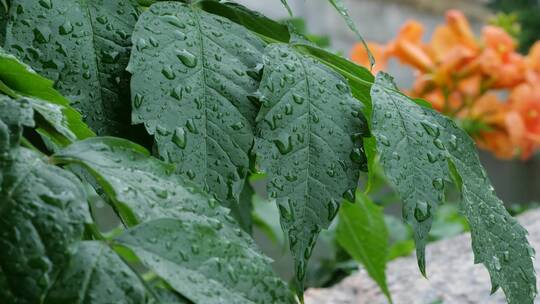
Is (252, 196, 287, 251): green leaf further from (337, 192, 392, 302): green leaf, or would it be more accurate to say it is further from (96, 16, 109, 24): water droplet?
(96, 16, 109, 24): water droplet

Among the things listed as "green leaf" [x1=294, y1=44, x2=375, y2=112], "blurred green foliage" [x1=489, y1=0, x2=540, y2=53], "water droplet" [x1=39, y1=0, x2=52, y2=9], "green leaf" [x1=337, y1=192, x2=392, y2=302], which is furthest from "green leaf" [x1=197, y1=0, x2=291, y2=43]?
"blurred green foliage" [x1=489, y1=0, x2=540, y2=53]

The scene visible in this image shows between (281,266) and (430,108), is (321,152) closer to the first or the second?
(430,108)

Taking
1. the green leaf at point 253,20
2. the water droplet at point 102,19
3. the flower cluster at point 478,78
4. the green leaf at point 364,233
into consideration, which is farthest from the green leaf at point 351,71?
the flower cluster at point 478,78

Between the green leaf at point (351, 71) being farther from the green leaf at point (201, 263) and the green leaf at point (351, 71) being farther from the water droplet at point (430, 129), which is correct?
the green leaf at point (201, 263)

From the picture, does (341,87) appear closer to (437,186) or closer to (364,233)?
(437,186)

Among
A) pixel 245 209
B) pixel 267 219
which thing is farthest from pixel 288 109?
pixel 267 219
